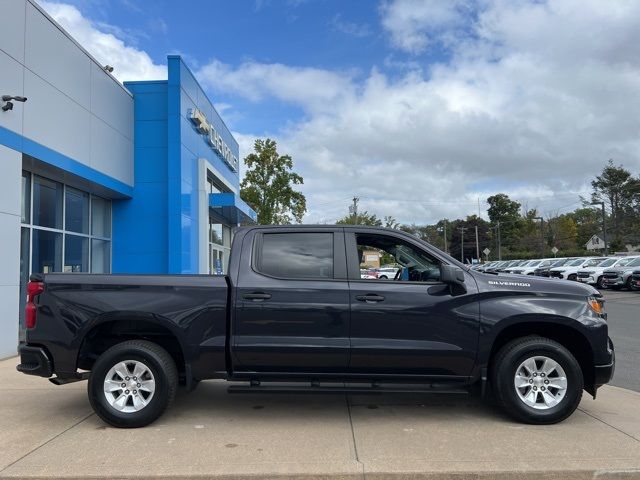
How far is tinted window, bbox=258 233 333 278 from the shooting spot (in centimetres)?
522

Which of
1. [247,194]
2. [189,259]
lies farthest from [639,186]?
[189,259]

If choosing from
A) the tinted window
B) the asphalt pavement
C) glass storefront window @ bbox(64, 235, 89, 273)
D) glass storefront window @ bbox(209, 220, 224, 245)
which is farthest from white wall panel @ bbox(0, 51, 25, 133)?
glass storefront window @ bbox(209, 220, 224, 245)

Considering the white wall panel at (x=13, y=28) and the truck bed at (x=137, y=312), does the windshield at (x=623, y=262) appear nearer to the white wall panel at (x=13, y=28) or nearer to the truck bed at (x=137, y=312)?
the truck bed at (x=137, y=312)

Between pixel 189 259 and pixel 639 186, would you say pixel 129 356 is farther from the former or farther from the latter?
pixel 639 186

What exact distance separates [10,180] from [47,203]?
105 inches

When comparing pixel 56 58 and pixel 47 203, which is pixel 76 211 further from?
pixel 56 58

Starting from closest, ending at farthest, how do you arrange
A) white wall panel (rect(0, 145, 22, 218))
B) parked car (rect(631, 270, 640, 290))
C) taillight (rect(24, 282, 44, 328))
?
taillight (rect(24, 282, 44, 328))
white wall panel (rect(0, 145, 22, 218))
parked car (rect(631, 270, 640, 290))

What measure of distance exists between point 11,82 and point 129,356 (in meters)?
6.55

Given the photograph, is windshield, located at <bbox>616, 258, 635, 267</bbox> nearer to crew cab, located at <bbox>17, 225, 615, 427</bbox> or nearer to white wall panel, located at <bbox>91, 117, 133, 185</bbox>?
white wall panel, located at <bbox>91, 117, 133, 185</bbox>

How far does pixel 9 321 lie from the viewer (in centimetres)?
888

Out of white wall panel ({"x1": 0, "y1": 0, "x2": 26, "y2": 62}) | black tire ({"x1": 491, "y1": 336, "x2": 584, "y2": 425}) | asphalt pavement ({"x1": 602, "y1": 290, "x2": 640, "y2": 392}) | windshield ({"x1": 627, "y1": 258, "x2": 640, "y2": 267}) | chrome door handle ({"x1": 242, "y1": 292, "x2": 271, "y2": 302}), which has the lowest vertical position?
asphalt pavement ({"x1": 602, "y1": 290, "x2": 640, "y2": 392})

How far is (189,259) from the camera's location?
15453 mm

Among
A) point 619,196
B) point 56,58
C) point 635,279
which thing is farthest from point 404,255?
point 619,196

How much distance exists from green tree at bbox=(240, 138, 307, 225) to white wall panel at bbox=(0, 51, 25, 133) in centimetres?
2115
